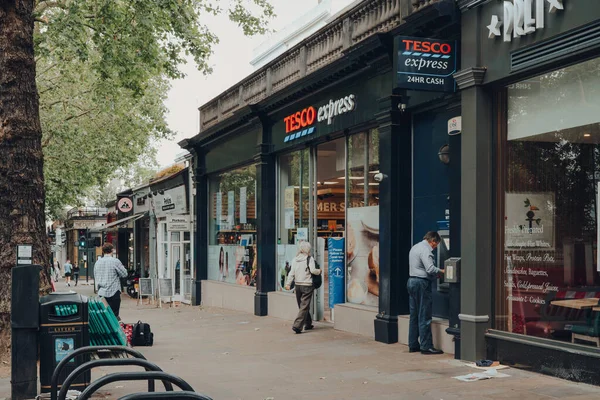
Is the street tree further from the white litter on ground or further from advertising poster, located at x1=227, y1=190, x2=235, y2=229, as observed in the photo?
the white litter on ground

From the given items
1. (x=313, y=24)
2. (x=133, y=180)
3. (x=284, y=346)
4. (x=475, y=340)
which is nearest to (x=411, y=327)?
(x=475, y=340)

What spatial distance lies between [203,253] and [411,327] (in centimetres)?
1420

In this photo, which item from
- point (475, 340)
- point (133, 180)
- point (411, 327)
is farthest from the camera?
point (133, 180)

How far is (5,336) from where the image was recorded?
10.8m

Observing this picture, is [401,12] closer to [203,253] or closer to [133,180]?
[203,253]

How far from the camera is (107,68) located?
58.4ft

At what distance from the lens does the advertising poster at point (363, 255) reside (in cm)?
1441

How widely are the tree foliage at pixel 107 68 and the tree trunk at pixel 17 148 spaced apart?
4.62 m

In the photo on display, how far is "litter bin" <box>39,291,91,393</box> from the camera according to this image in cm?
845

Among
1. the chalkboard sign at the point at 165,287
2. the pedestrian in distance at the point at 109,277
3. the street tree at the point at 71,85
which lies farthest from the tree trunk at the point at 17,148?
the chalkboard sign at the point at 165,287

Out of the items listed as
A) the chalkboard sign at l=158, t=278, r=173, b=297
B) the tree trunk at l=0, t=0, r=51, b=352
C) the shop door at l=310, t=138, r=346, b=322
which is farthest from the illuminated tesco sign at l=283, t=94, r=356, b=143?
the chalkboard sign at l=158, t=278, r=173, b=297

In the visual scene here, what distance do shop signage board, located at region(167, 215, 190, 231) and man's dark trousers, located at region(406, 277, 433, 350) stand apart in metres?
15.0

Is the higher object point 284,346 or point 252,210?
point 252,210

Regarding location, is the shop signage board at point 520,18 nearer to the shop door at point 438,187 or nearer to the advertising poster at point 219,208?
the shop door at point 438,187
